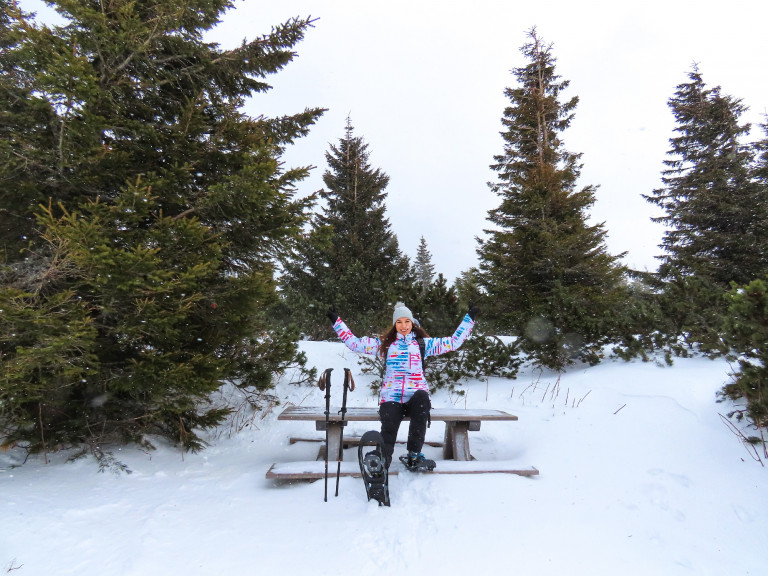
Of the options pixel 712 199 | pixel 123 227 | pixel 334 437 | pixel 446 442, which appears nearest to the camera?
pixel 123 227

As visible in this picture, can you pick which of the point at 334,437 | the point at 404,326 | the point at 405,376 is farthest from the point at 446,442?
the point at 404,326

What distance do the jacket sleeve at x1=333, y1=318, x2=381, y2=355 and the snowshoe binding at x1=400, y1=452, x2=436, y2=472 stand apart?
146 cm

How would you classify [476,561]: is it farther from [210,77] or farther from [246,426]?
[210,77]

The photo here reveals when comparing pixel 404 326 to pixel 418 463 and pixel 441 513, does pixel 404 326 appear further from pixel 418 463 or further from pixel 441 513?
pixel 441 513

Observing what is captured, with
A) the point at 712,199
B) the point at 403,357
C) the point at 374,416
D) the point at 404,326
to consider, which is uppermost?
the point at 712,199

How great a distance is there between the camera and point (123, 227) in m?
4.23

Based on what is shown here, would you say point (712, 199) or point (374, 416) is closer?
point (374, 416)

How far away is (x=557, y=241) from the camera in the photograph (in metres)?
8.24

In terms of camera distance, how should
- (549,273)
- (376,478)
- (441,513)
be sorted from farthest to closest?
(549,273) → (376,478) → (441,513)

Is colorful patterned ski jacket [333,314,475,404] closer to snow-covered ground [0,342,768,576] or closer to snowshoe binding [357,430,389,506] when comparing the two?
snow-covered ground [0,342,768,576]

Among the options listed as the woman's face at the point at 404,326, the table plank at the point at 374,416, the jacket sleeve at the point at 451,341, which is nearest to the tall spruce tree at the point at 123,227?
the table plank at the point at 374,416

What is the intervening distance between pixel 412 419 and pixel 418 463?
1.70ft

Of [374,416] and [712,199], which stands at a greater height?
[712,199]

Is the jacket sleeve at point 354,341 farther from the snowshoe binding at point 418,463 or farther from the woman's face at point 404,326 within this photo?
the snowshoe binding at point 418,463
